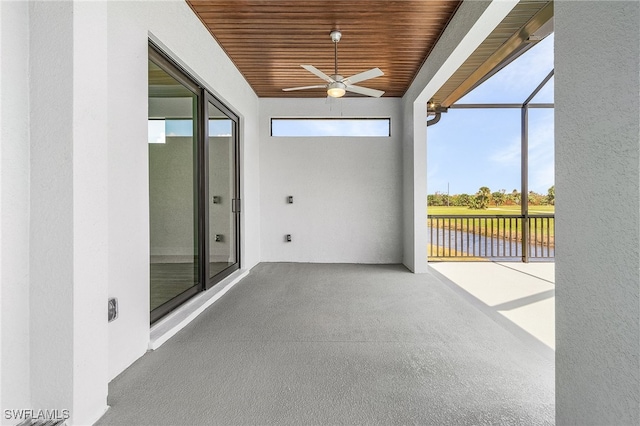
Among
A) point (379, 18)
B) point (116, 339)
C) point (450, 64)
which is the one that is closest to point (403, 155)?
point (450, 64)

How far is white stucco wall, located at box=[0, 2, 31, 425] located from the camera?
3.81 ft

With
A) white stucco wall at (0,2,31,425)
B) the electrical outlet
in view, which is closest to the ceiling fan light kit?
white stucco wall at (0,2,31,425)

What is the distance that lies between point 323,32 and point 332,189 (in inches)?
102

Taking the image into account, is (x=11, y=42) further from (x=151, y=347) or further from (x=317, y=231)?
(x=317, y=231)

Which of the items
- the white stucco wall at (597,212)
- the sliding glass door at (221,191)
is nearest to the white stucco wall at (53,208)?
the sliding glass door at (221,191)

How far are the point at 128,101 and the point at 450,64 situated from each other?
3187 millimetres

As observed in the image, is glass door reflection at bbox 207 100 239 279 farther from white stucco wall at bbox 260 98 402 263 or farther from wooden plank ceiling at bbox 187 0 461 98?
white stucco wall at bbox 260 98 402 263

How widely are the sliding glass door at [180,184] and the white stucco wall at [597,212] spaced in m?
2.65

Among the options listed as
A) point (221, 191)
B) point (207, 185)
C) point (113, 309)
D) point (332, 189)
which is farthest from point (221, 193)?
point (113, 309)

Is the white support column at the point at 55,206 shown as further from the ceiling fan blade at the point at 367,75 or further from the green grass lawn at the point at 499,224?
the green grass lawn at the point at 499,224

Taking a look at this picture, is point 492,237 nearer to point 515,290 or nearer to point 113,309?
point 515,290

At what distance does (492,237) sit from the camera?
538 centimetres

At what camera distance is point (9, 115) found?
118cm

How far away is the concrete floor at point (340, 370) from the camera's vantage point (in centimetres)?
140
